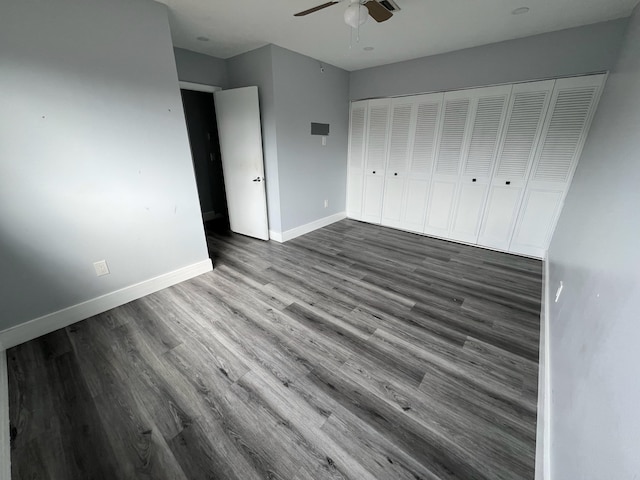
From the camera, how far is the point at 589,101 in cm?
264

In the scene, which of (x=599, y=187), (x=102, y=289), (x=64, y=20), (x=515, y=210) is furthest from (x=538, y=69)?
(x=102, y=289)

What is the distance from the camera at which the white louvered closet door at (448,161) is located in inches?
132

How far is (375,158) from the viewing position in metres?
4.27

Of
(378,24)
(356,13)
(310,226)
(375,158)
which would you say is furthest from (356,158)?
(356,13)

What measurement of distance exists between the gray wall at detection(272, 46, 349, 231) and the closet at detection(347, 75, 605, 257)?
391 millimetres

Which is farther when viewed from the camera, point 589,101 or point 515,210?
point 515,210

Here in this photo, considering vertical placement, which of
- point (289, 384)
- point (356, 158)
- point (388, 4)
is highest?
point (388, 4)

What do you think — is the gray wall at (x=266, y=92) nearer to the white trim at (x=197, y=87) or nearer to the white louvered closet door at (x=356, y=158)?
the white trim at (x=197, y=87)

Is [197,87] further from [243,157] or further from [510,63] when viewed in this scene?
[510,63]

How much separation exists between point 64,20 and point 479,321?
383 cm

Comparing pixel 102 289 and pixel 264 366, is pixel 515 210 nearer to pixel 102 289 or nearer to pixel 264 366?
pixel 264 366

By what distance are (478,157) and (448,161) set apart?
36 centimetres

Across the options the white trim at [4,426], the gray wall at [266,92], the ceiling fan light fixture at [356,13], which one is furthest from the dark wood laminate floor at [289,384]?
the ceiling fan light fixture at [356,13]

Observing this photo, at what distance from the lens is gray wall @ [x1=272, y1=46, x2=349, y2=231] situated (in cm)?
333
